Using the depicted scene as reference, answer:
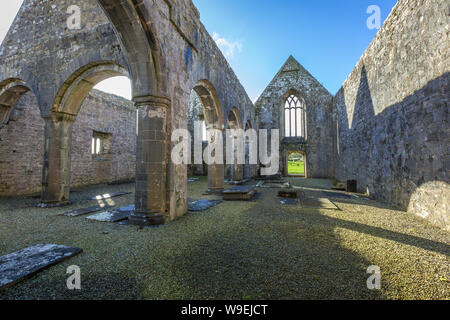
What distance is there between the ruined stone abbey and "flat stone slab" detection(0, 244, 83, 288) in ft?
4.59

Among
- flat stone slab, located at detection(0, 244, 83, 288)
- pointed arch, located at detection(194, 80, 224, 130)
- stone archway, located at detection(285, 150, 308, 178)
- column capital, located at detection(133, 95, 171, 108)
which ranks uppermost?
pointed arch, located at detection(194, 80, 224, 130)

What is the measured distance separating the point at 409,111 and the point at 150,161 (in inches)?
252

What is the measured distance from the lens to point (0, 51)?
6.66 metres

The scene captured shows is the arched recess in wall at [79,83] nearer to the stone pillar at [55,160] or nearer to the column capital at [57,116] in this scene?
the column capital at [57,116]

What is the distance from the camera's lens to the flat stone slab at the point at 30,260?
82.8 inches

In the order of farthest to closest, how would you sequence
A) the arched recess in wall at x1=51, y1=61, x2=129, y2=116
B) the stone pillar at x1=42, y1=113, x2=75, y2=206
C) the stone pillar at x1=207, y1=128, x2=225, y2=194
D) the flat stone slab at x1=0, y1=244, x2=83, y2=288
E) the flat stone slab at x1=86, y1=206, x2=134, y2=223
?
the stone pillar at x1=207, y1=128, x2=225, y2=194 → the stone pillar at x1=42, y1=113, x2=75, y2=206 → the arched recess in wall at x1=51, y1=61, x2=129, y2=116 → the flat stone slab at x1=86, y1=206, x2=134, y2=223 → the flat stone slab at x1=0, y1=244, x2=83, y2=288

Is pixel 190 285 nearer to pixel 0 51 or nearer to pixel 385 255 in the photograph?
pixel 385 255

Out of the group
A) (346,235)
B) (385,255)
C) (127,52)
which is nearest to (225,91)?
(127,52)

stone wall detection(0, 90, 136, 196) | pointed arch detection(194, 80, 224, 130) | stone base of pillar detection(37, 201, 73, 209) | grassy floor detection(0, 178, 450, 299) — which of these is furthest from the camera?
stone wall detection(0, 90, 136, 196)

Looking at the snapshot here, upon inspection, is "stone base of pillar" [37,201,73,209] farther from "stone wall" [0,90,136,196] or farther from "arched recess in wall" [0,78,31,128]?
"arched recess in wall" [0,78,31,128]

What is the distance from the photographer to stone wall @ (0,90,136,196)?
7.70 meters

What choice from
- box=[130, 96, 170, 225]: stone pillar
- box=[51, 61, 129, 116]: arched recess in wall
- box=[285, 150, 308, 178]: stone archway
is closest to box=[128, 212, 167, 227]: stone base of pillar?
box=[130, 96, 170, 225]: stone pillar
